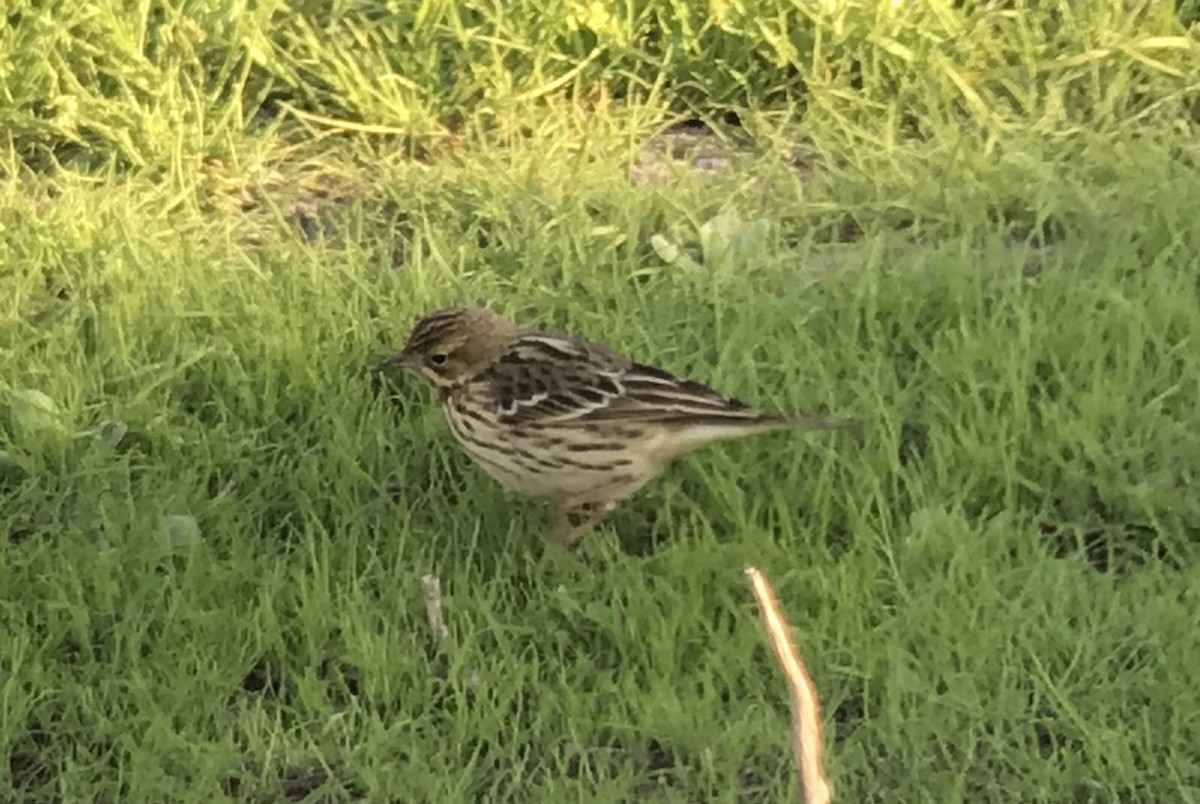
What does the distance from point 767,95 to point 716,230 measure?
980 mm

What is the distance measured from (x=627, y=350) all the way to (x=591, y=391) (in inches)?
26.8

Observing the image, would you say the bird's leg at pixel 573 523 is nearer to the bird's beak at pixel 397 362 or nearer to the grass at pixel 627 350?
the grass at pixel 627 350

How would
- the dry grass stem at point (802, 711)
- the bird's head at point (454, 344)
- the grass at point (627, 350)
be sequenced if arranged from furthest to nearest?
the bird's head at point (454, 344) < the grass at point (627, 350) < the dry grass stem at point (802, 711)

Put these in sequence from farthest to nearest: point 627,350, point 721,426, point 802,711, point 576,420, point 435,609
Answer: point 627,350 → point 576,420 → point 721,426 → point 435,609 → point 802,711

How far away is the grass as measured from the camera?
179 inches

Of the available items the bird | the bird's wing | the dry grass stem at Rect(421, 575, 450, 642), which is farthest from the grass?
the bird's wing

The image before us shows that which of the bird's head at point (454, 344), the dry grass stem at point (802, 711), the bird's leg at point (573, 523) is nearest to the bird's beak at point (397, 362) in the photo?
the bird's head at point (454, 344)

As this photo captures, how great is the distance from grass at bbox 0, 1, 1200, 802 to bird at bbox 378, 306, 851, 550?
0.15m

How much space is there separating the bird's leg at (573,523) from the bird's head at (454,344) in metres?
0.45

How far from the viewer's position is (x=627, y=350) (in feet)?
19.0

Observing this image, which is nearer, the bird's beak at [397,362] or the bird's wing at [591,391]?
the bird's wing at [591,391]

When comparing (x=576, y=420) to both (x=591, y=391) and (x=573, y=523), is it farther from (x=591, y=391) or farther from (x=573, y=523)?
(x=573, y=523)

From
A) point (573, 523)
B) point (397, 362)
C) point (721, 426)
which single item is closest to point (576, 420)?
point (573, 523)

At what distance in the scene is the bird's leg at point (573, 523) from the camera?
509 cm
